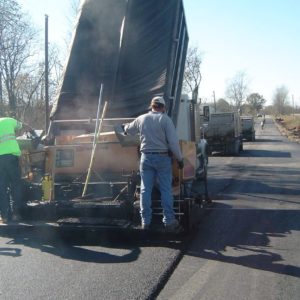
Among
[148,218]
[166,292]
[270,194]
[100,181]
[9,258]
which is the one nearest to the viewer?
[166,292]

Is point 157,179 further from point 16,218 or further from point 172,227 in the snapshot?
point 16,218

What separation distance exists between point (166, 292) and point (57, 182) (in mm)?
3728

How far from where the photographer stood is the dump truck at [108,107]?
7.41 meters

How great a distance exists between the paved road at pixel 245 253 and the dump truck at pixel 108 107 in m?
0.67

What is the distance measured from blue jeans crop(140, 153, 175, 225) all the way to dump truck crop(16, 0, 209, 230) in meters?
0.43

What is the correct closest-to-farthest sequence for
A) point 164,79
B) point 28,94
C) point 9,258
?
point 9,258 → point 164,79 → point 28,94

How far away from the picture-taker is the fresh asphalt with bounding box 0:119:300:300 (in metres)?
4.71

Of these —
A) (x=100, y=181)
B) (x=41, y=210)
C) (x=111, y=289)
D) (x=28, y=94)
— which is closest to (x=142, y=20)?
(x=100, y=181)

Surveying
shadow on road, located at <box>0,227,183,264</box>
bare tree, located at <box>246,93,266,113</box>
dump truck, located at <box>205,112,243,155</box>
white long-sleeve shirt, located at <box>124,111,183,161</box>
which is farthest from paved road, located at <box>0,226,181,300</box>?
bare tree, located at <box>246,93,266,113</box>

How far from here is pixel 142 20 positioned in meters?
8.67

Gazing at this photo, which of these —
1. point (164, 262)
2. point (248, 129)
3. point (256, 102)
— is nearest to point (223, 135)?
point (248, 129)

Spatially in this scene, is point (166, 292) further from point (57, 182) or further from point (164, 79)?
point (164, 79)

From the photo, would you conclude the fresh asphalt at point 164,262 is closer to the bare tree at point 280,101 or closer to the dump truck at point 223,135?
the dump truck at point 223,135

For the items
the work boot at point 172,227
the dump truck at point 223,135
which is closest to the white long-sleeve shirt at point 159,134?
the work boot at point 172,227
